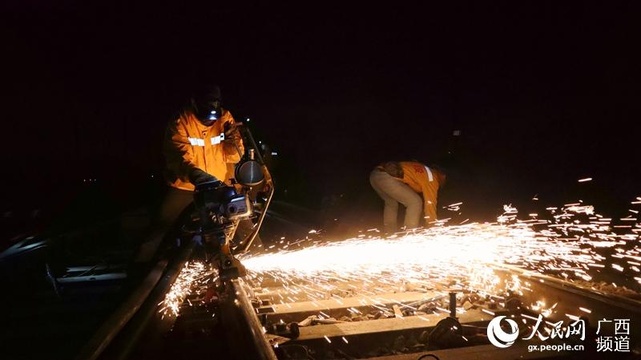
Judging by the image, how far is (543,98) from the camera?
45.0 ft

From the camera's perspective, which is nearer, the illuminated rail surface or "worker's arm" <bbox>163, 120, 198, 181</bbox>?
the illuminated rail surface

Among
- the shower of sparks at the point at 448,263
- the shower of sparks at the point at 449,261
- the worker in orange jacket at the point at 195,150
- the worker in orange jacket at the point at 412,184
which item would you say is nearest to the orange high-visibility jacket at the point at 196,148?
the worker in orange jacket at the point at 195,150

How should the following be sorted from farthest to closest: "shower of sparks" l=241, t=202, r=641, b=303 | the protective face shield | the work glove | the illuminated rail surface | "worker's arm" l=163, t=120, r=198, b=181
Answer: "shower of sparks" l=241, t=202, r=641, b=303 → "worker's arm" l=163, t=120, r=198, b=181 → the protective face shield → the work glove → the illuminated rail surface

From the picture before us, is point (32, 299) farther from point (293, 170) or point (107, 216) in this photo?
point (293, 170)

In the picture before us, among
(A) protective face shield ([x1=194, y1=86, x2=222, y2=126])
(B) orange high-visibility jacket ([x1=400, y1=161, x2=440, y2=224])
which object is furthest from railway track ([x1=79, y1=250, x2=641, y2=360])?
(B) orange high-visibility jacket ([x1=400, y1=161, x2=440, y2=224])

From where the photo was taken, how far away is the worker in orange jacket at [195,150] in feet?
16.2

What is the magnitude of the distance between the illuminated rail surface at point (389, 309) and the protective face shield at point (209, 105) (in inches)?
62.8

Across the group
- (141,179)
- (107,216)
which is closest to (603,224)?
(107,216)

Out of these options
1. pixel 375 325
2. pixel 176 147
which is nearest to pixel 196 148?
pixel 176 147

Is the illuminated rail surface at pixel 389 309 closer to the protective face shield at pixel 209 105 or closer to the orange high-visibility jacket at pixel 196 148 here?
the orange high-visibility jacket at pixel 196 148

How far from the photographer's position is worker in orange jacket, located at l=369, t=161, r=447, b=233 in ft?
23.9

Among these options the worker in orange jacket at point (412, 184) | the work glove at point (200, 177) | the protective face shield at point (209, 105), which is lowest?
the worker in orange jacket at point (412, 184)

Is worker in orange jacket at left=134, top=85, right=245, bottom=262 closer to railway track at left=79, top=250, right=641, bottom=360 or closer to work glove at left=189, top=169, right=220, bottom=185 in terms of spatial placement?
work glove at left=189, top=169, right=220, bottom=185

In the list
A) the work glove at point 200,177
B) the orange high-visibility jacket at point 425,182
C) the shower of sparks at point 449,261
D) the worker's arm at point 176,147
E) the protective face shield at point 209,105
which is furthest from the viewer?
the orange high-visibility jacket at point 425,182
